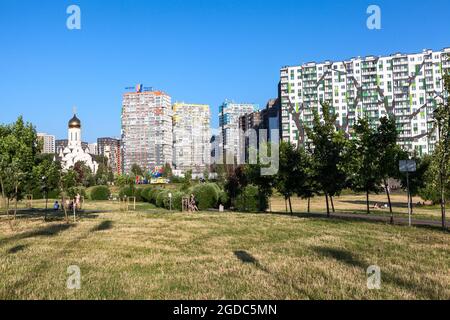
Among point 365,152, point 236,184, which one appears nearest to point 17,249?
point 365,152

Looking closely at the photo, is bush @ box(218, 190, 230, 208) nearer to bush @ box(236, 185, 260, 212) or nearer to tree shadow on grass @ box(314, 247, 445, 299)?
bush @ box(236, 185, 260, 212)

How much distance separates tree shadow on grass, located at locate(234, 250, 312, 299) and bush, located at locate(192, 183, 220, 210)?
30.1 meters

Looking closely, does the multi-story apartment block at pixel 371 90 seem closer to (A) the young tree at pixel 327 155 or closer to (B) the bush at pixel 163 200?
(B) the bush at pixel 163 200

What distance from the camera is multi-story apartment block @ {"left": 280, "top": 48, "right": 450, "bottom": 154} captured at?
121 m

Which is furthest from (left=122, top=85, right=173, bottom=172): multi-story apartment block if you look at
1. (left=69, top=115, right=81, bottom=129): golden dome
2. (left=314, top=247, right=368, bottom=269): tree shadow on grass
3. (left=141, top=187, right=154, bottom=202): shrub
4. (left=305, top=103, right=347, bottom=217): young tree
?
(left=314, top=247, right=368, bottom=269): tree shadow on grass

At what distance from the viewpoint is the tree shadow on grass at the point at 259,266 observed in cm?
733

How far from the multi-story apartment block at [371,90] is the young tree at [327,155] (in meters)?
90.1

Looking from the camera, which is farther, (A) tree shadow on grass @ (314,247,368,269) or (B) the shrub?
(B) the shrub

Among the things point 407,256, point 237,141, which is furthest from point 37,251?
point 237,141

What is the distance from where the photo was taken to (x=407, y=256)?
36.8ft

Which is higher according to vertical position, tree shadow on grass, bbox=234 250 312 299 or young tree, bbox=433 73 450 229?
young tree, bbox=433 73 450 229

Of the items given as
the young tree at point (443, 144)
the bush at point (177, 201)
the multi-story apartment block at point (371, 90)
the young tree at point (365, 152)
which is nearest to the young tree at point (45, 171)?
the bush at point (177, 201)

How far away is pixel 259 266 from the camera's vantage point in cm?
973
